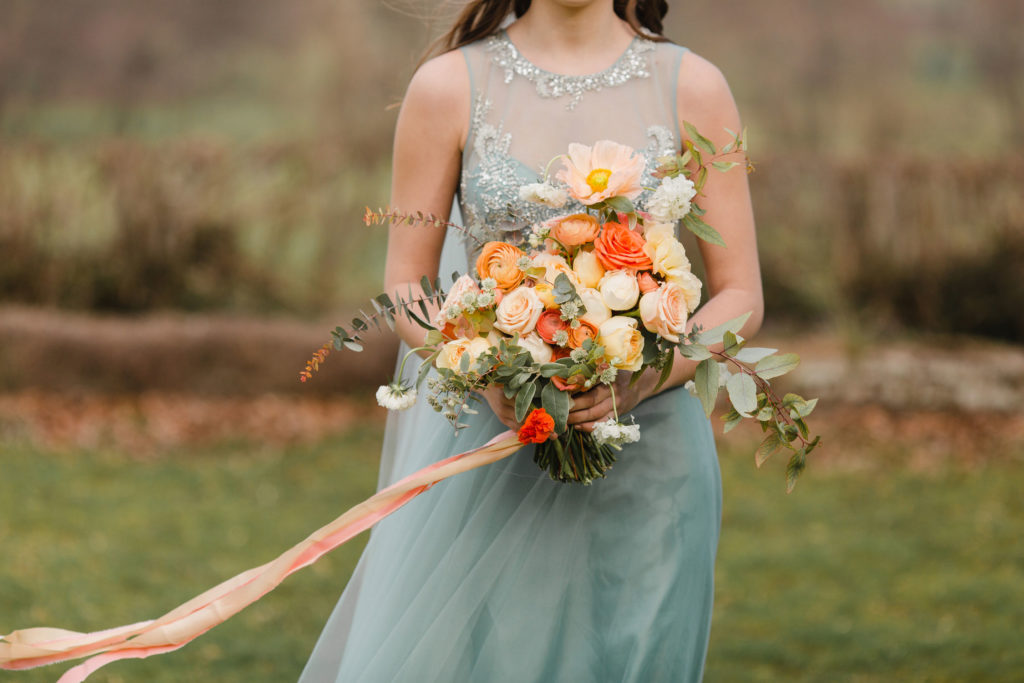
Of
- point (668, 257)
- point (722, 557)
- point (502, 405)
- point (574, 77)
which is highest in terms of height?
point (574, 77)

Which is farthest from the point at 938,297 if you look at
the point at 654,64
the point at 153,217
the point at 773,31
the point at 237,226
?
the point at 654,64

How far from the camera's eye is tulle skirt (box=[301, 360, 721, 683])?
2.57 metres

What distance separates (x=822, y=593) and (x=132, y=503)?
4.21 metres

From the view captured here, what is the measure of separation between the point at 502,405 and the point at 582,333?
277 millimetres

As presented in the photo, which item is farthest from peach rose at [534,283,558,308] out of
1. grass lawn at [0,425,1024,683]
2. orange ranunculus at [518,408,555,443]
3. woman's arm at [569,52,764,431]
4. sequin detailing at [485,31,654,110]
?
grass lawn at [0,425,1024,683]

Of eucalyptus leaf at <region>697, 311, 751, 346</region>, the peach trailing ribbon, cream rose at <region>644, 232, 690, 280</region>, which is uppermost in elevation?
cream rose at <region>644, 232, 690, 280</region>

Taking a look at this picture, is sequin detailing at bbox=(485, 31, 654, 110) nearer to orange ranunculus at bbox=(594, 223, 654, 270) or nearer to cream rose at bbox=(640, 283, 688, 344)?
orange ranunculus at bbox=(594, 223, 654, 270)

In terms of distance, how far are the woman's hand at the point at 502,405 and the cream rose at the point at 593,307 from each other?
25 cm

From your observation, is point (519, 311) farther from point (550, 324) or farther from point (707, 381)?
point (707, 381)

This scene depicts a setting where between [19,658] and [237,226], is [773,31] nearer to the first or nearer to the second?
[237,226]

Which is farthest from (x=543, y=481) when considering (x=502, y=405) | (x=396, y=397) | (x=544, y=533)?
(x=396, y=397)

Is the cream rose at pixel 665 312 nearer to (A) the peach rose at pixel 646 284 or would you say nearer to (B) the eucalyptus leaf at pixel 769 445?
(A) the peach rose at pixel 646 284

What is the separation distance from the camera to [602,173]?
225cm

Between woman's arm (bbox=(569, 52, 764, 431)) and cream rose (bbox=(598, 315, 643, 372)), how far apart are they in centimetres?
47
